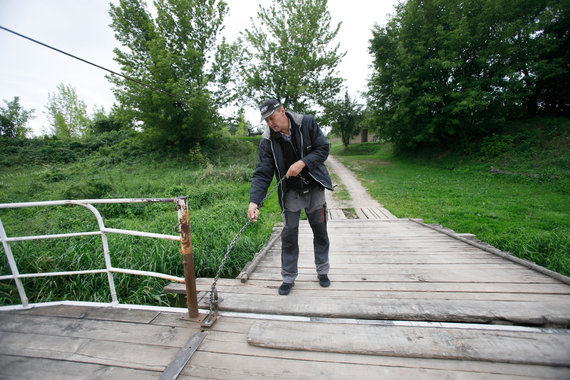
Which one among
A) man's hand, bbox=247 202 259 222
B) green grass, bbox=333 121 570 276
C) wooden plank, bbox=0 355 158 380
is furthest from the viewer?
green grass, bbox=333 121 570 276

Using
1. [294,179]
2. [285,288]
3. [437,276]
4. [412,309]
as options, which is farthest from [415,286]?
[294,179]

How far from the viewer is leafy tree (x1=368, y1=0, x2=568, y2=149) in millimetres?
11492

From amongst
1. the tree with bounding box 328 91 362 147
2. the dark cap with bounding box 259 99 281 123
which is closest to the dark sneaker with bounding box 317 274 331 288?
the dark cap with bounding box 259 99 281 123

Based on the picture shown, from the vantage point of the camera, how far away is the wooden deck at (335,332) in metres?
1.33

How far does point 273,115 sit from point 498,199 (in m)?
8.30

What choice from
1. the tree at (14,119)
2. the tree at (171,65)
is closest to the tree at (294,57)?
the tree at (171,65)

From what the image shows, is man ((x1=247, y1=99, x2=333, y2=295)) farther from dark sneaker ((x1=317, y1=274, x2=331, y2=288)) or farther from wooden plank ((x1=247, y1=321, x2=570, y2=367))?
wooden plank ((x1=247, y1=321, x2=570, y2=367))

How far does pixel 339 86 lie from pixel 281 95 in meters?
4.78

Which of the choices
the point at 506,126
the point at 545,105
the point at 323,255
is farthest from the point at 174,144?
the point at 545,105

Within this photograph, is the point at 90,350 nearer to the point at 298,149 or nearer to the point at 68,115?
the point at 298,149

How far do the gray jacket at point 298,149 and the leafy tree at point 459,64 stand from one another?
13978 mm

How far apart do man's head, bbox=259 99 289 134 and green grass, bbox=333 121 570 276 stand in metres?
4.09

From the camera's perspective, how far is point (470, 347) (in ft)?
4.58

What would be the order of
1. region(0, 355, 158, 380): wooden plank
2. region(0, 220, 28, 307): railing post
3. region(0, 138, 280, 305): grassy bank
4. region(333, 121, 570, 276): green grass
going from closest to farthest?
region(0, 355, 158, 380): wooden plank → region(0, 220, 28, 307): railing post → region(0, 138, 280, 305): grassy bank → region(333, 121, 570, 276): green grass
